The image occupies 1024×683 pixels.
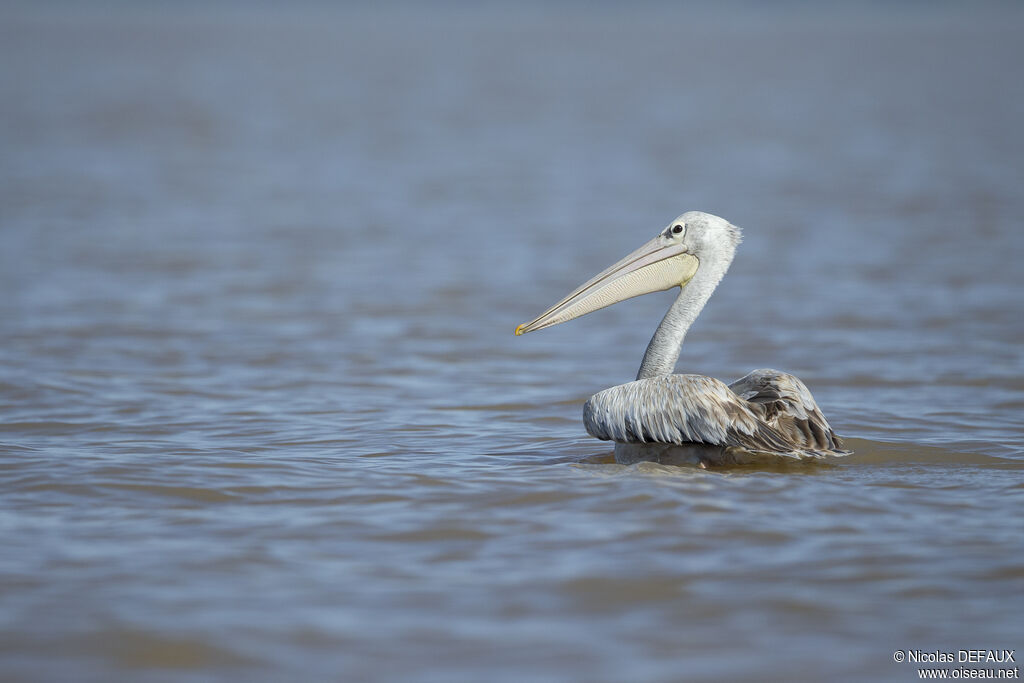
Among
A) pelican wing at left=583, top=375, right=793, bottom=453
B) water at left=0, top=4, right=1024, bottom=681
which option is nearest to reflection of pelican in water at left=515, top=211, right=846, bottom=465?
pelican wing at left=583, top=375, right=793, bottom=453

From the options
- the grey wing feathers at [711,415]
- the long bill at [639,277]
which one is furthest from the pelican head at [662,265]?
the grey wing feathers at [711,415]

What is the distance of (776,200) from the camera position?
15422 mm

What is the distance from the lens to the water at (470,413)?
385 centimetres

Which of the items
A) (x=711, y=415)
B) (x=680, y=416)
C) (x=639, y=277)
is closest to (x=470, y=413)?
(x=639, y=277)

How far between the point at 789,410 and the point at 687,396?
17.4 inches

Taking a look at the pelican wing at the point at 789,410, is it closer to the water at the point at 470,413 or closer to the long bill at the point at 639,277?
the water at the point at 470,413

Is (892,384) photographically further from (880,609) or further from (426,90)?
(426,90)

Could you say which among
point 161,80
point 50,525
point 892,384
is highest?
point 161,80

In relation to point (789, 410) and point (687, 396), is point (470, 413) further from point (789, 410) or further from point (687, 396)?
point (789, 410)

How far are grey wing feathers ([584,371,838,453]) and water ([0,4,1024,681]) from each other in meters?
0.16

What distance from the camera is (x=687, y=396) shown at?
516 centimetres

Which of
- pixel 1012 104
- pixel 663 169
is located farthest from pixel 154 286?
pixel 1012 104

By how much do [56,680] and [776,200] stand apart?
1283 cm

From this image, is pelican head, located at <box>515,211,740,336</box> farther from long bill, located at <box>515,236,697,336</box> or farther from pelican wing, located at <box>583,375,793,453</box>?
pelican wing, located at <box>583,375,793,453</box>
